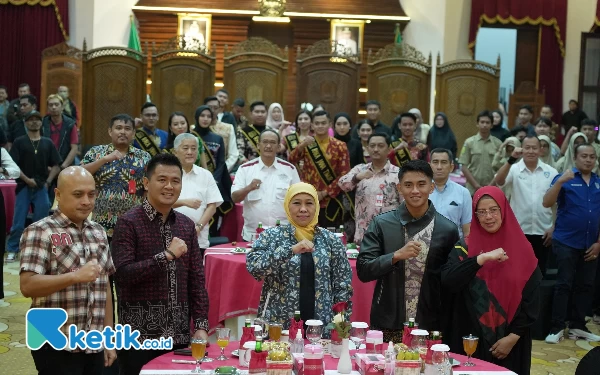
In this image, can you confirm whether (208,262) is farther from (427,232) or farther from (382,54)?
(382,54)

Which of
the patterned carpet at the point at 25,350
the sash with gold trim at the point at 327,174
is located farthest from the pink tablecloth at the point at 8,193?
the sash with gold trim at the point at 327,174

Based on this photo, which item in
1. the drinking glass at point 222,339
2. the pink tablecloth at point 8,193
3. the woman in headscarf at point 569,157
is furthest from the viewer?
the woman in headscarf at point 569,157

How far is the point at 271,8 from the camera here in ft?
54.0

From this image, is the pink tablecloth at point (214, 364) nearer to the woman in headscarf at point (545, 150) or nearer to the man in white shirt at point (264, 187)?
the man in white shirt at point (264, 187)

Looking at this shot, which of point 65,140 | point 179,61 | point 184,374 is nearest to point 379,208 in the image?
point 184,374

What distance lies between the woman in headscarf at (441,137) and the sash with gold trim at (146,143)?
3.62 metres

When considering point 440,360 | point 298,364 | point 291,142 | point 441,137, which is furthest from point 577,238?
point 298,364

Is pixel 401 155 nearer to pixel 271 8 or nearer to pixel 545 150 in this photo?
pixel 545 150

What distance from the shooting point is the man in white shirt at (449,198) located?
18.2ft

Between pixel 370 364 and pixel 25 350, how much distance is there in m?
3.33

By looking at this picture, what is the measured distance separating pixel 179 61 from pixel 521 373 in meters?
9.63

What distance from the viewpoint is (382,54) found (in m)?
13.2

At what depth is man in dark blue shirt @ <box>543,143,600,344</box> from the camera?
6.61 metres

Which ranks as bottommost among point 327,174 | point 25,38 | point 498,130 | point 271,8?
point 327,174
